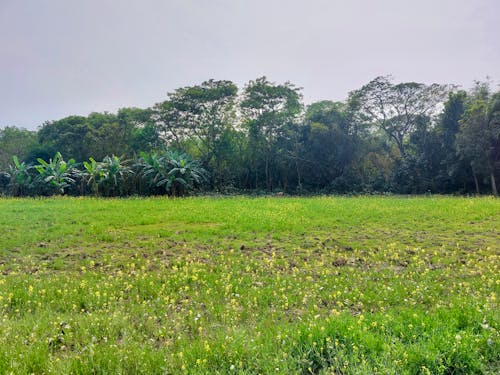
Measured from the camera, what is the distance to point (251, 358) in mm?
3094

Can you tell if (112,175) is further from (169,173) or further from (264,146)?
(264,146)

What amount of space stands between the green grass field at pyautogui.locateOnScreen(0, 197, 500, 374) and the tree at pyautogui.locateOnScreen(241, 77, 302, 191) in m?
25.8

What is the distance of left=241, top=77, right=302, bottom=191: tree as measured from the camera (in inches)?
1305

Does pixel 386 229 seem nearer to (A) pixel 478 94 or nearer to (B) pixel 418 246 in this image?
(B) pixel 418 246

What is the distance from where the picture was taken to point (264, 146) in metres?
34.5

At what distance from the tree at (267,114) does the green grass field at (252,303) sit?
2578 cm

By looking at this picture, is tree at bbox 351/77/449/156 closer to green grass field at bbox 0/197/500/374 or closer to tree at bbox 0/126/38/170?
green grass field at bbox 0/197/500/374

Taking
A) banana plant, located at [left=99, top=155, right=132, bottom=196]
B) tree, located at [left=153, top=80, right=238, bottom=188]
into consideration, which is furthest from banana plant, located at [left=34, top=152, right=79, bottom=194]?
tree, located at [left=153, top=80, right=238, bottom=188]

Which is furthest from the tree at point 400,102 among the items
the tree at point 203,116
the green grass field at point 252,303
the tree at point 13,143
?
the tree at point 13,143

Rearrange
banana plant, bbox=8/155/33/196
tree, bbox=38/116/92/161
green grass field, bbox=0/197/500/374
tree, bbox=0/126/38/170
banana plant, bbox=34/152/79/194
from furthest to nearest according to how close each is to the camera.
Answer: tree, bbox=0/126/38/170 < tree, bbox=38/116/92/161 < banana plant, bbox=8/155/33/196 < banana plant, bbox=34/152/79/194 < green grass field, bbox=0/197/500/374

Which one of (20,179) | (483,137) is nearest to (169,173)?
(20,179)

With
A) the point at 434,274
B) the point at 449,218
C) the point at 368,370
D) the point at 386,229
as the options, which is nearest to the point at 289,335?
the point at 368,370

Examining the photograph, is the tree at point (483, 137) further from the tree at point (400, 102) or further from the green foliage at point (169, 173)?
the green foliage at point (169, 173)

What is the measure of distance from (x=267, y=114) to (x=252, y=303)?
1195 inches
